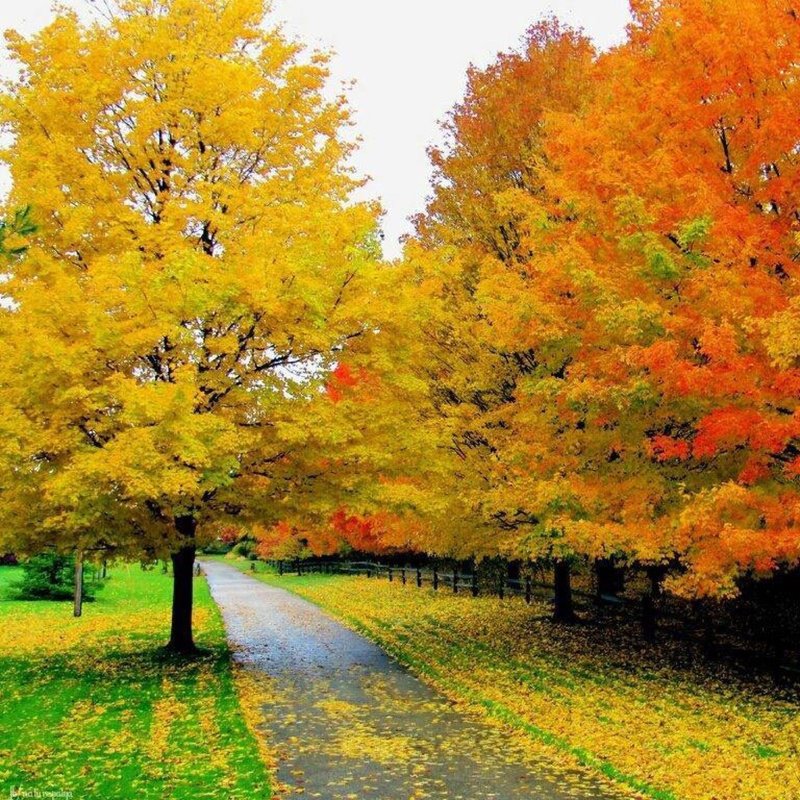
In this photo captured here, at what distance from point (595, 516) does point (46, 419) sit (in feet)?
26.8

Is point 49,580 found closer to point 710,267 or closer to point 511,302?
point 511,302

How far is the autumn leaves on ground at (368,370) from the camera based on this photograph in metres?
10.0

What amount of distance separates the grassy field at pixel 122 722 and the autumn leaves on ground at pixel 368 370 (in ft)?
Answer: 0.26

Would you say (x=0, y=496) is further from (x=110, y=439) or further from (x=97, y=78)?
(x=97, y=78)

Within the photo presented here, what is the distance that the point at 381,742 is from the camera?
9.33 meters

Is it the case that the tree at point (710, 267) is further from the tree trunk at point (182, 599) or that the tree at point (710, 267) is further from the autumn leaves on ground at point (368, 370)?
the tree trunk at point (182, 599)

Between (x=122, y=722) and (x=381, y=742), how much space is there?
3419 mm

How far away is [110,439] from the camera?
12445 mm

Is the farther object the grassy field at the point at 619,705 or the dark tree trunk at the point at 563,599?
the dark tree trunk at the point at 563,599

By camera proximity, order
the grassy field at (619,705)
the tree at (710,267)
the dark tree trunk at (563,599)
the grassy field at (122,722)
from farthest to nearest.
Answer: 1. the dark tree trunk at (563,599)
2. the tree at (710,267)
3. the grassy field at (619,705)
4. the grassy field at (122,722)

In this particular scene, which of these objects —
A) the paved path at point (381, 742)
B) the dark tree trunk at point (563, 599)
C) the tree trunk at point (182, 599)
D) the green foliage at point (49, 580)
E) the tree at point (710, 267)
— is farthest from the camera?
the green foliage at point (49, 580)

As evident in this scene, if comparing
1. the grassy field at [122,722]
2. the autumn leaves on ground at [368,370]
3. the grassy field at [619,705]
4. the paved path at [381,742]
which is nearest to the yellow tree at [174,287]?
the autumn leaves on ground at [368,370]

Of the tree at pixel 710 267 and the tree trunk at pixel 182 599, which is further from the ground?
the tree at pixel 710 267

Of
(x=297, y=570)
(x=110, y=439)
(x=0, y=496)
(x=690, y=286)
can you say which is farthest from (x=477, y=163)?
(x=297, y=570)
